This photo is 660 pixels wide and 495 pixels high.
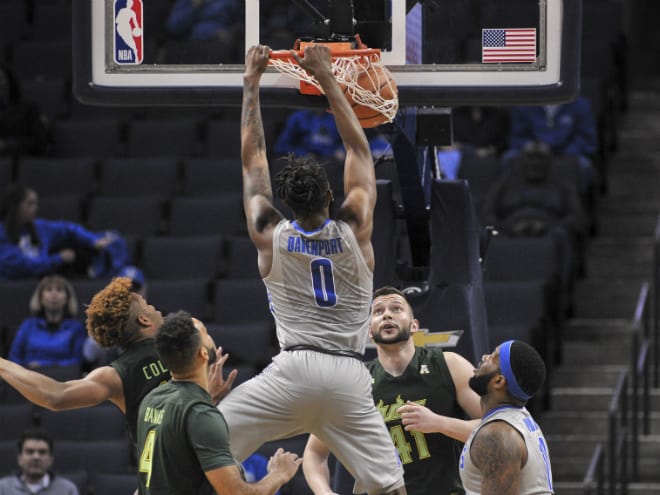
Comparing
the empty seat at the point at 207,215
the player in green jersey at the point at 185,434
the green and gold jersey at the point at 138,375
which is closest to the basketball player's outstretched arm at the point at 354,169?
the player in green jersey at the point at 185,434

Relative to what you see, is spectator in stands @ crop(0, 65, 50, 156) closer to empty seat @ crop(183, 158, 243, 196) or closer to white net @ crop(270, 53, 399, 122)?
empty seat @ crop(183, 158, 243, 196)

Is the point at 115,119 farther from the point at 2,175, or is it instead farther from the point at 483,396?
the point at 483,396

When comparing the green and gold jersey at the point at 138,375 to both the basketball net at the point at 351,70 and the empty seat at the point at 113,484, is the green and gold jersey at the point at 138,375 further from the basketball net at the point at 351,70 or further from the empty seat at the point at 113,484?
the empty seat at the point at 113,484

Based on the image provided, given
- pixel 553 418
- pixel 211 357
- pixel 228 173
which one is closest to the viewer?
pixel 211 357

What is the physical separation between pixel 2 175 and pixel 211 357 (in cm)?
736

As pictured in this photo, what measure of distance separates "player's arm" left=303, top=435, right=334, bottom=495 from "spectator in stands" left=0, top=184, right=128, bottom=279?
193 inches

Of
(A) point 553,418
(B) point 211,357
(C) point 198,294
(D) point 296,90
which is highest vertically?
(D) point 296,90

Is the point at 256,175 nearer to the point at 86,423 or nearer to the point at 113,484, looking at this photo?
the point at 113,484

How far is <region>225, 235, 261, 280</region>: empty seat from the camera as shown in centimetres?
1221

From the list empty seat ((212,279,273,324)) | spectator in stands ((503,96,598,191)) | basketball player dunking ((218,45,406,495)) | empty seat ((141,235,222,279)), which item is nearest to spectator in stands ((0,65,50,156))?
empty seat ((141,235,222,279))

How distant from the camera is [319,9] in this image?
22.6 feet

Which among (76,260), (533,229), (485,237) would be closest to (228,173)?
(76,260)

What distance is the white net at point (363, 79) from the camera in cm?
654

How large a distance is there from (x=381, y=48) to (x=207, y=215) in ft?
20.0
